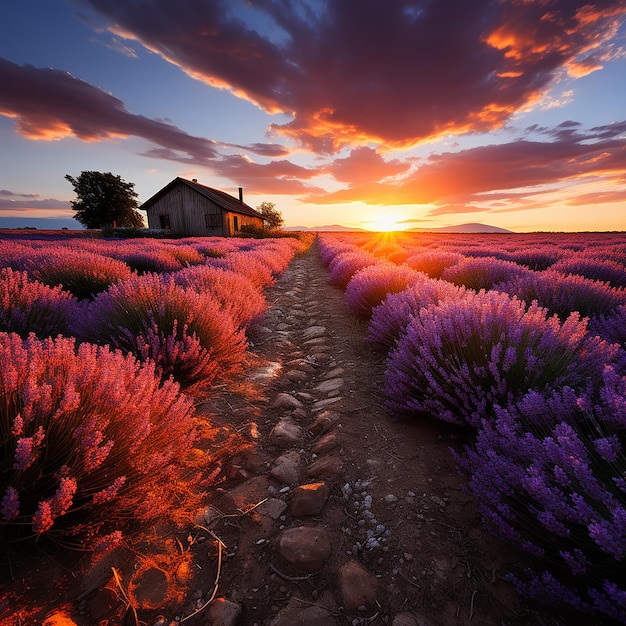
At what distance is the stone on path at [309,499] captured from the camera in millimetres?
1709

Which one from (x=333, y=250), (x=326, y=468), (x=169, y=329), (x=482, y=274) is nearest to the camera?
(x=326, y=468)

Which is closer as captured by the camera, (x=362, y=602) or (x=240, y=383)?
(x=362, y=602)

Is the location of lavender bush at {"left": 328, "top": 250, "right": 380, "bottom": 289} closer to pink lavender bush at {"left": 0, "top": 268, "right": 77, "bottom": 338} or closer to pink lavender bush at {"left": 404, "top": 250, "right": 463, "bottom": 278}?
pink lavender bush at {"left": 404, "top": 250, "right": 463, "bottom": 278}

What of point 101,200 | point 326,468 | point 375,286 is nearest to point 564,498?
point 326,468

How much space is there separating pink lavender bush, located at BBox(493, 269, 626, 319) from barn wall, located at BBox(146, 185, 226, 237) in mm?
26499

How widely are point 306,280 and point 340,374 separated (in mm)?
7512

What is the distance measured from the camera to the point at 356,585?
131 cm

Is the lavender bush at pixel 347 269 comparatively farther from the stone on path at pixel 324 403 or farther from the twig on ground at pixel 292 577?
the twig on ground at pixel 292 577

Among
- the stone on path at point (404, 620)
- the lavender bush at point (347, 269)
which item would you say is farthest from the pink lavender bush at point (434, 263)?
the stone on path at point (404, 620)

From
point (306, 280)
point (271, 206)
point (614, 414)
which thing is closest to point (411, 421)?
point (614, 414)

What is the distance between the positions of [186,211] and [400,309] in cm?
2904

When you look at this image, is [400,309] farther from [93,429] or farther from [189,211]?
[189,211]

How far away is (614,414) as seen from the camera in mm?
1316

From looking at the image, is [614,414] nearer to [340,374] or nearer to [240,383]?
[340,374]
